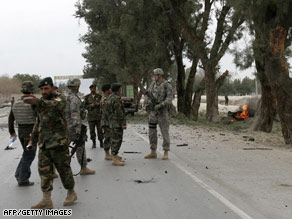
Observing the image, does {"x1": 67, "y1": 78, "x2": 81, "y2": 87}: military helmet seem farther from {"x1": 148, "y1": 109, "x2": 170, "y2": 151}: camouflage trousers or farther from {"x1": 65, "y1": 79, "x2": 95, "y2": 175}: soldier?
{"x1": 148, "y1": 109, "x2": 170, "y2": 151}: camouflage trousers

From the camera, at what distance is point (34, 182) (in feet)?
23.5

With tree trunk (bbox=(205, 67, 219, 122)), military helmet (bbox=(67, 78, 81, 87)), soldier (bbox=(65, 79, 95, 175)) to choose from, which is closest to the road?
soldier (bbox=(65, 79, 95, 175))

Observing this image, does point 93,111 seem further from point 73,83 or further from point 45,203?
point 45,203

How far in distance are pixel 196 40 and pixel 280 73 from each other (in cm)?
1030

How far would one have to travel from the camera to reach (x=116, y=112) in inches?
344

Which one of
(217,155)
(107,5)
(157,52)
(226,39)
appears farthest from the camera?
(157,52)

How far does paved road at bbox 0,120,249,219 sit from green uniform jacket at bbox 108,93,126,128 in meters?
0.95

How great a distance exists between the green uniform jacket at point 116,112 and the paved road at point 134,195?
3.11 ft

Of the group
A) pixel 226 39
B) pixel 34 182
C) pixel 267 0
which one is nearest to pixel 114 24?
pixel 226 39

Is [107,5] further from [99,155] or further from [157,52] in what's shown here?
[99,155]

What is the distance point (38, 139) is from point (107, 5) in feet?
75.9

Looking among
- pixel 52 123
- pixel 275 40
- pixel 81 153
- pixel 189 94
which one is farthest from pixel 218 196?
pixel 189 94

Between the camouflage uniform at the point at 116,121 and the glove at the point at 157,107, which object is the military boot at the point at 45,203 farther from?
the glove at the point at 157,107

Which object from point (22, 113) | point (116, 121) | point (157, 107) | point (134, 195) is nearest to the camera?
point (134, 195)
